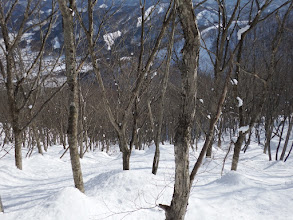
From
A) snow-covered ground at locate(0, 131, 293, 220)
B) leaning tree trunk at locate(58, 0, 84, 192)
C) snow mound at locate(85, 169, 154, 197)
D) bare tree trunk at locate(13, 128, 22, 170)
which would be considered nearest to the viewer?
snow-covered ground at locate(0, 131, 293, 220)

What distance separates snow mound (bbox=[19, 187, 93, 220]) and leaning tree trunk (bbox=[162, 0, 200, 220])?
146 centimetres

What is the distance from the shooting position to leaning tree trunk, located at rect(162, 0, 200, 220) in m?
2.46

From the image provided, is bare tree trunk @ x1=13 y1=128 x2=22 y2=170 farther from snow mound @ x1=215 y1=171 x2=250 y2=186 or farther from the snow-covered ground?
snow mound @ x1=215 y1=171 x2=250 y2=186

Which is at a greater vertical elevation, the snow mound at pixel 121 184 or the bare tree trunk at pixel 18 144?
the bare tree trunk at pixel 18 144

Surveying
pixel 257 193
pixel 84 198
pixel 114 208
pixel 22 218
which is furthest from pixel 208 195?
pixel 22 218

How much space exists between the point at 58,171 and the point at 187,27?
27.4 ft

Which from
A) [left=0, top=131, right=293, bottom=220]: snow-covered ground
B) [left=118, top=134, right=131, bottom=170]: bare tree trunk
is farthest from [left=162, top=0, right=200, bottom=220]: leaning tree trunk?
[left=118, top=134, right=131, bottom=170]: bare tree trunk

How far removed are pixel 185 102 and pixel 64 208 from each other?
2.38 metres

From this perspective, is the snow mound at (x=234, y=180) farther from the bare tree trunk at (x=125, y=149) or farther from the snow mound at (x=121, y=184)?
the bare tree trunk at (x=125, y=149)

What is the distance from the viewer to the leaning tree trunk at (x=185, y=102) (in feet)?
8.09

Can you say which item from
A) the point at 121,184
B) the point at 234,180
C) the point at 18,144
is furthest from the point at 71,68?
the point at 18,144

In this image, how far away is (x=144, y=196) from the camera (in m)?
4.52

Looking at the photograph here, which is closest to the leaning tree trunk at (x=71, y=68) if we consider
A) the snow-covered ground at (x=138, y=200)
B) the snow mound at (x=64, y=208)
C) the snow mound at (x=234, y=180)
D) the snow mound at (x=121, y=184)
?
the snow mound at (x=64, y=208)

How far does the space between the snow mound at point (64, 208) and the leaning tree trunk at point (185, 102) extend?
1.46 m
